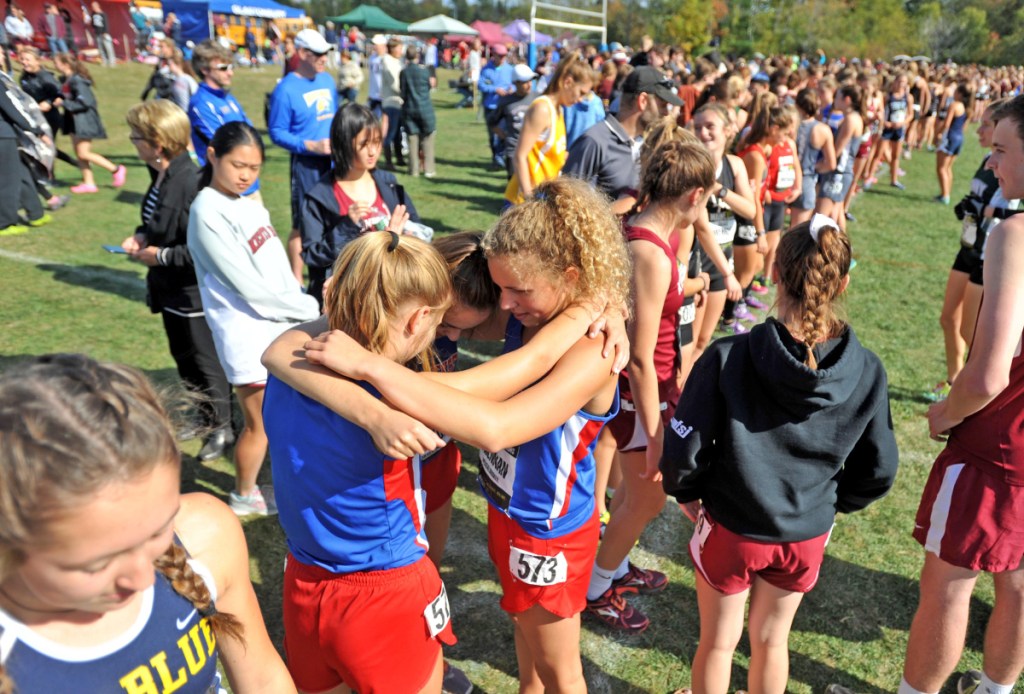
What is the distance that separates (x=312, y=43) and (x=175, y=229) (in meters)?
3.50

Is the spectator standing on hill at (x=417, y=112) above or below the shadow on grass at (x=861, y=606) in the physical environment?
above

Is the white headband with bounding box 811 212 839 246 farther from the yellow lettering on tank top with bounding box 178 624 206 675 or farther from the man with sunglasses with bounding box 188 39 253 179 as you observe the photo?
the man with sunglasses with bounding box 188 39 253 179

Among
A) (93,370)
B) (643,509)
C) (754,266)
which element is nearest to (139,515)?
(93,370)

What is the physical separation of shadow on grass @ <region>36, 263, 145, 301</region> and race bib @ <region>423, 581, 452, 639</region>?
5.91m

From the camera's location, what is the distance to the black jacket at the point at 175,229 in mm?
3996

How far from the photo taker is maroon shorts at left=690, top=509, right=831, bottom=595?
2254mm

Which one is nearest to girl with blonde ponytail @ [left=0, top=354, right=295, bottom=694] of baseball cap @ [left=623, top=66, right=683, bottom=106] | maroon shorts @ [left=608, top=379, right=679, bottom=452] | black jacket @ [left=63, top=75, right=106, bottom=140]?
maroon shorts @ [left=608, top=379, right=679, bottom=452]

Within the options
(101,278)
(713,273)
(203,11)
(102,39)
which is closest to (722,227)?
(713,273)

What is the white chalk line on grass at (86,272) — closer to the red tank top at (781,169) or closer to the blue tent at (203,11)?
the red tank top at (781,169)

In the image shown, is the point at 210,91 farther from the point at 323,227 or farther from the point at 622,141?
the point at 622,141

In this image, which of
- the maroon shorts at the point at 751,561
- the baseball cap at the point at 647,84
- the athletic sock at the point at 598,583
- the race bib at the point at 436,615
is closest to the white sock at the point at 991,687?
the maroon shorts at the point at 751,561

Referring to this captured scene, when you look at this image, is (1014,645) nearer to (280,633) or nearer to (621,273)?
(621,273)

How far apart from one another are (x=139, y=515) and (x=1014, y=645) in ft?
9.42

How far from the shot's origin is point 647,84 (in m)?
5.16
